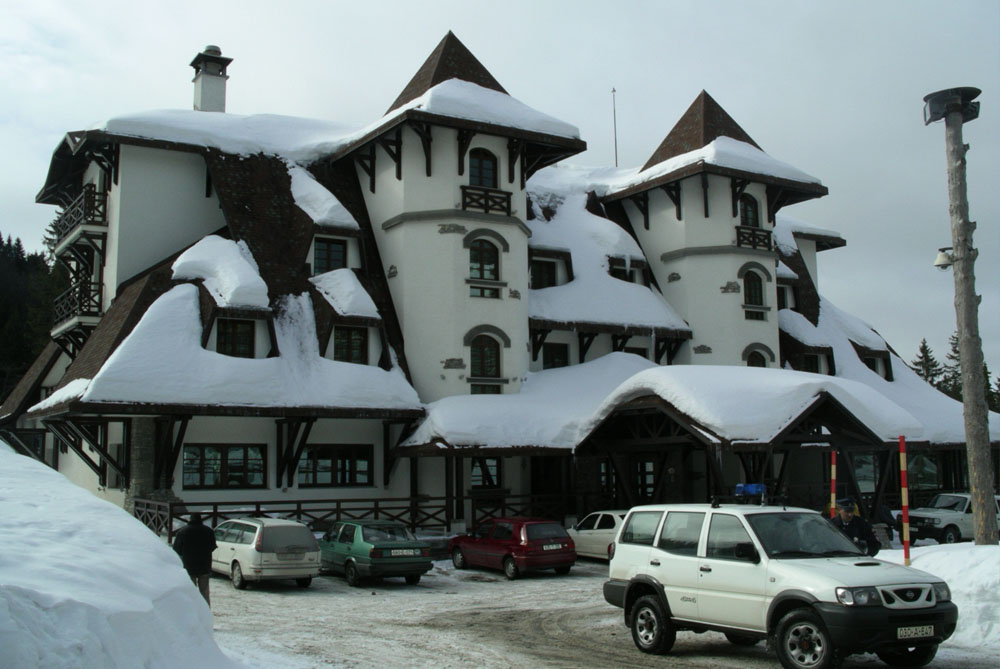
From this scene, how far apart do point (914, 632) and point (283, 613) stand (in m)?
9.88

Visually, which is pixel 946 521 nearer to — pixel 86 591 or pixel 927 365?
pixel 86 591

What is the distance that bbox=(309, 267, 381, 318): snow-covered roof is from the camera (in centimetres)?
2886

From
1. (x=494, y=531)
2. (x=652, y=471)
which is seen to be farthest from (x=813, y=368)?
(x=494, y=531)

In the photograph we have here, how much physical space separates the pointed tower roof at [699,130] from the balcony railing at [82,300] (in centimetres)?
2115

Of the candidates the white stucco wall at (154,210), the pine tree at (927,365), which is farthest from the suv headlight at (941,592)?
the pine tree at (927,365)

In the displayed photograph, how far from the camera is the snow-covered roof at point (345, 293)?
2886 centimetres

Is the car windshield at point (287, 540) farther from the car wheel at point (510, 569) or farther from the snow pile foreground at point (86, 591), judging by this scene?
the snow pile foreground at point (86, 591)

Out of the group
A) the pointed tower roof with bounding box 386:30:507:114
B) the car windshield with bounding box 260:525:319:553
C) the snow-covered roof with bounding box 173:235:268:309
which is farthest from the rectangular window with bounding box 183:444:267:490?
the pointed tower roof with bounding box 386:30:507:114

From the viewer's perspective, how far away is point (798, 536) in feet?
38.8

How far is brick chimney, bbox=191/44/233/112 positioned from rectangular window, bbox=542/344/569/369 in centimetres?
1509

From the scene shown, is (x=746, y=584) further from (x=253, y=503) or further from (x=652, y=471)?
(x=652, y=471)

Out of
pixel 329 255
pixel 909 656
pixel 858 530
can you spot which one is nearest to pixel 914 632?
pixel 909 656

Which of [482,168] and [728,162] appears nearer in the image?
→ [482,168]

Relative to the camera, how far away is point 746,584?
1136 cm
